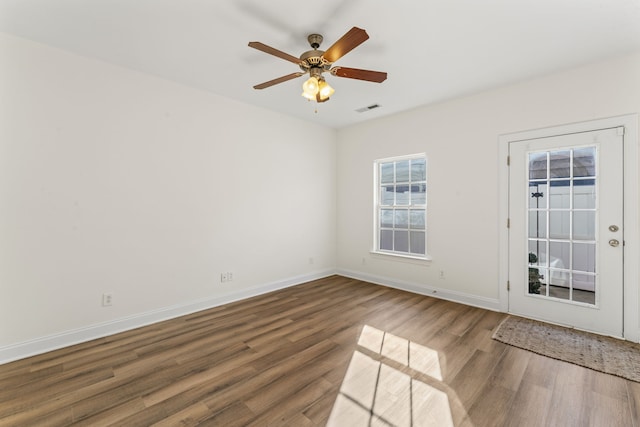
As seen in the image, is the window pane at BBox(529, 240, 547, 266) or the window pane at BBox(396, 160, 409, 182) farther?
the window pane at BBox(396, 160, 409, 182)

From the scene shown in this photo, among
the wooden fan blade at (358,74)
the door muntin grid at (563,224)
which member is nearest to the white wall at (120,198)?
the wooden fan blade at (358,74)

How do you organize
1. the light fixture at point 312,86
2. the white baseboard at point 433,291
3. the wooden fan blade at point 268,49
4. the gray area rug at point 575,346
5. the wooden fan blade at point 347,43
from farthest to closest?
the white baseboard at point 433,291, the light fixture at point 312,86, the gray area rug at point 575,346, the wooden fan blade at point 268,49, the wooden fan blade at point 347,43

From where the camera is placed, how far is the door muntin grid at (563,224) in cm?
299

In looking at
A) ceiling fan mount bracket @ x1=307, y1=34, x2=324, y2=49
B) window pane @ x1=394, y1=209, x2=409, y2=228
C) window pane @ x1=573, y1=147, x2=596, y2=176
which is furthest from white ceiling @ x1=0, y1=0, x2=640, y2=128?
window pane @ x1=394, y1=209, x2=409, y2=228

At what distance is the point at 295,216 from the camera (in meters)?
4.79

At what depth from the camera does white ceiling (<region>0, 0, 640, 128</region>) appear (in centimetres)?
213

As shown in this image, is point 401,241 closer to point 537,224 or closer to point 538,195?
point 537,224

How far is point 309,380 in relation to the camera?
2.15 m

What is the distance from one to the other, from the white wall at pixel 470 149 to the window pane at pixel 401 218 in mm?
470

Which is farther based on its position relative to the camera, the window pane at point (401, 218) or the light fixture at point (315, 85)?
the window pane at point (401, 218)

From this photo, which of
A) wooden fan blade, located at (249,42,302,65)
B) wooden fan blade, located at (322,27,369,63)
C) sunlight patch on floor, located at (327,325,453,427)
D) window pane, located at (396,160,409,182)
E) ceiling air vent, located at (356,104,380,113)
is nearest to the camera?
sunlight patch on floor, located at (327,325,453,427)

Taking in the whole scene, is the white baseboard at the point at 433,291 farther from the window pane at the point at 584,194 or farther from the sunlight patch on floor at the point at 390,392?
the sunlight patch on floor at the point at 390,392

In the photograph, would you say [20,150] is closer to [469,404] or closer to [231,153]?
[231,153]

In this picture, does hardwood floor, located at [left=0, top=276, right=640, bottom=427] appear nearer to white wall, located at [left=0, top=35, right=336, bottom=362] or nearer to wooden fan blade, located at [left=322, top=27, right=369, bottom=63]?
white wall, located at [left=0, top=35, right=336, bottom=362]
